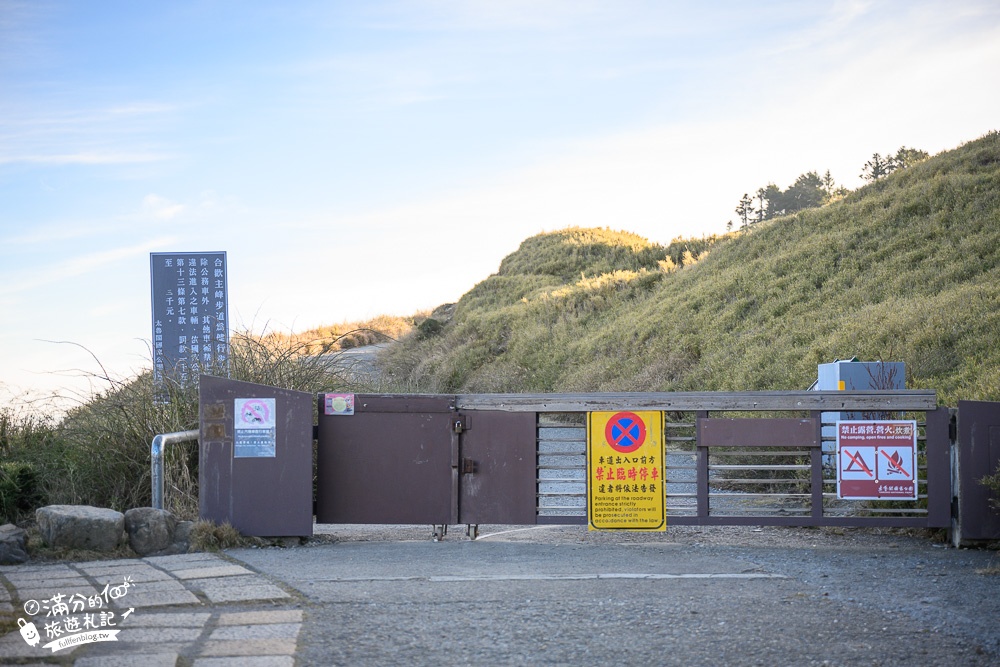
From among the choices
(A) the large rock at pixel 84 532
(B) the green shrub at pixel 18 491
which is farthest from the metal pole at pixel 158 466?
(B) the green shrub at pixel 18 491

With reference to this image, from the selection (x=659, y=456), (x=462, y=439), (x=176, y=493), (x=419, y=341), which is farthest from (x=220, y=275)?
(x=419, y=341)

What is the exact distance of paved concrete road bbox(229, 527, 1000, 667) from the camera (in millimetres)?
5320

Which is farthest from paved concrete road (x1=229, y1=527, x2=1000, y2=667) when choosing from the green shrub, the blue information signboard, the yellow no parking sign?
the blue information signboard

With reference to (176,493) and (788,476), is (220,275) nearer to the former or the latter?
(176,493)

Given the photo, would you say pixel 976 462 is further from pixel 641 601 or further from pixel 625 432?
pixel 641 601

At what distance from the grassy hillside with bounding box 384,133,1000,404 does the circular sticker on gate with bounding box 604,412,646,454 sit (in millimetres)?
5269

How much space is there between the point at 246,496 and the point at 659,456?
406cm

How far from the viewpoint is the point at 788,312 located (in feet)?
84.1

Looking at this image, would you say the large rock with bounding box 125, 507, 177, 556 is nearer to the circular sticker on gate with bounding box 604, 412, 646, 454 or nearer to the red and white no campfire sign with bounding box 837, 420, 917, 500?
the circular sticker on gate with bounding box 604, 412, 646, 454

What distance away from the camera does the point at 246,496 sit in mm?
9289

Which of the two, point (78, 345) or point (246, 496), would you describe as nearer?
point (246, 496)

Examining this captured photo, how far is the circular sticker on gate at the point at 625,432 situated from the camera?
31.1 feet

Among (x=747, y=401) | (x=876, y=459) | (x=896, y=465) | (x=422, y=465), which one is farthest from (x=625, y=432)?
(x=896, y=465)
